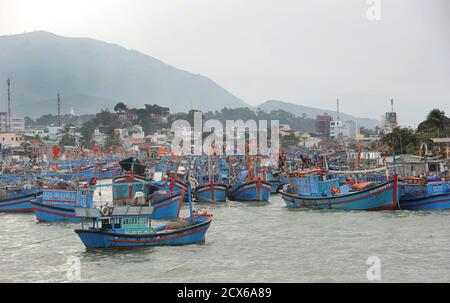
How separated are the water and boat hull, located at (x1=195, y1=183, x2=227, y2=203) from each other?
1219cm

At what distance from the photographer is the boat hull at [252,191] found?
48406 mm

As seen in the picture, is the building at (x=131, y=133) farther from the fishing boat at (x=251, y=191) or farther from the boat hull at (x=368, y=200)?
the boat hull at (x=368, y=200)

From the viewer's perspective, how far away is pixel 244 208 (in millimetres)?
43250

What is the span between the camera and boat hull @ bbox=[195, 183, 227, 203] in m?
47.3

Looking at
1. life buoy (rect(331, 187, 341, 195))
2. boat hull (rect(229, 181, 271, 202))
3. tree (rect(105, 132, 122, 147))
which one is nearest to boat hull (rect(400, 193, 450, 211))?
life buoy (rect(331, 187, 341, 195))

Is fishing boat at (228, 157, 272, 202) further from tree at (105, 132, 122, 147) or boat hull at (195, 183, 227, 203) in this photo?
tree at (105, 132, 122, 147)

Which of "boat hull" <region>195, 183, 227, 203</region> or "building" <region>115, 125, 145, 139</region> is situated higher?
"building" <region>115, 125, 145, 139</region>

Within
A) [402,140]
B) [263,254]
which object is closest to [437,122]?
[402,140]

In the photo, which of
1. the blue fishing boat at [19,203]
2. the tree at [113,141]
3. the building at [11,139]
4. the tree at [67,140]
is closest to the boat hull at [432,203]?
the blue fishing boat at [19,203]

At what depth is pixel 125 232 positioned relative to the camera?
1021 inches

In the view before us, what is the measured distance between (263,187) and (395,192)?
1295 centimetres

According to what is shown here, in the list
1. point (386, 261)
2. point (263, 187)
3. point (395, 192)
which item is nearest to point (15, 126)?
point (263, 187)

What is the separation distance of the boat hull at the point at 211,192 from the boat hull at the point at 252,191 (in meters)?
1.53
